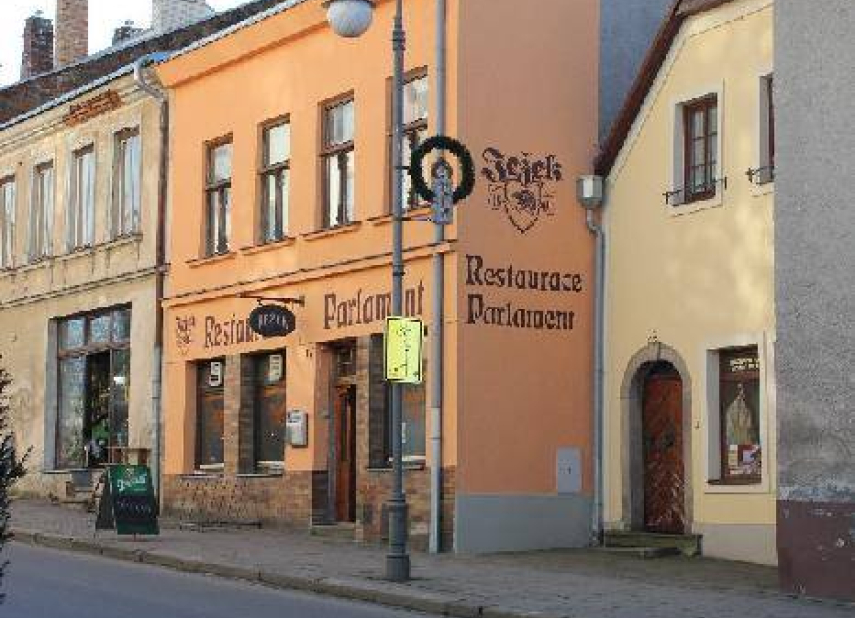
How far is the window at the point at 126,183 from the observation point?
95.8ft

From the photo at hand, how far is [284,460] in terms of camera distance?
81.6 feet

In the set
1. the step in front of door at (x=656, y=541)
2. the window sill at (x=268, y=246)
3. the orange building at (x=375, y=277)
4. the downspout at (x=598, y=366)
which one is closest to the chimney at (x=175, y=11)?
the orange building at (x=375, y=277)

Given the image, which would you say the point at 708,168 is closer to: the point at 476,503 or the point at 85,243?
the point at 476,503

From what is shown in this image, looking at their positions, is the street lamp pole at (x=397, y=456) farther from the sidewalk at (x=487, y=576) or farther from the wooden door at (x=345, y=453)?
the wooden door at (x=345, y=453)

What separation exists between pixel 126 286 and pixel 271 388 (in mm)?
4824

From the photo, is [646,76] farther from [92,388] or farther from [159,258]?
[92,388]

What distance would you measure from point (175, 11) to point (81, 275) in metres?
9.36

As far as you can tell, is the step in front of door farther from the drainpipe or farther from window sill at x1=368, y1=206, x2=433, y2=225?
the drainpipe

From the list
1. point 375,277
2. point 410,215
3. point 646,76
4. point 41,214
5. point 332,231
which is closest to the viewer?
point 646,76

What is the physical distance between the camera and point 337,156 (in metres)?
24.2

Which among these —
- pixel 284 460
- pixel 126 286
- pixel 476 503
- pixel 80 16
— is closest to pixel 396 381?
pixel 476 503

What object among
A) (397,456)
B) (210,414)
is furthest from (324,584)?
(210,414)

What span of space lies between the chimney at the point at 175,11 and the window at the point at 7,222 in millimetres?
5705

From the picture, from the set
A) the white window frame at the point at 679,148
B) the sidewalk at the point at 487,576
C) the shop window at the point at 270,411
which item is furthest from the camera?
the shop window at the point at 270,411
